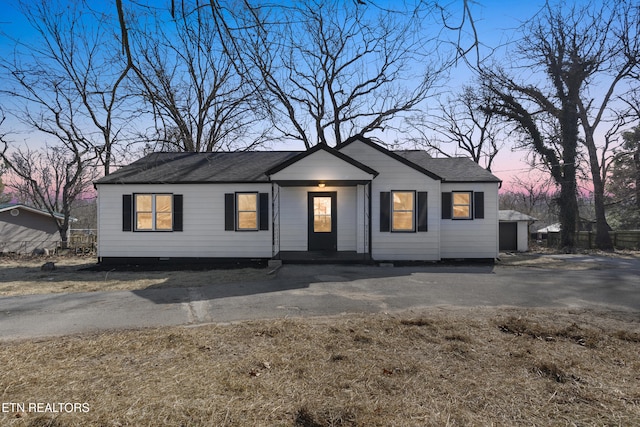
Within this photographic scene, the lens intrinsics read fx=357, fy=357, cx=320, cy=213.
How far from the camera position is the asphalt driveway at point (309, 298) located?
18.2 feet

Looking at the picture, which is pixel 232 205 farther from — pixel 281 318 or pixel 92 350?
pixel 92 350

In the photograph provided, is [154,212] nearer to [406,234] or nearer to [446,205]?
[406,234]

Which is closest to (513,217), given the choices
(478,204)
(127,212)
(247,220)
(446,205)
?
(478,204)

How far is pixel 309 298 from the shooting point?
6930mm

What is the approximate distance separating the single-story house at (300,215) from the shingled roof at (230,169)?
0.25 feet

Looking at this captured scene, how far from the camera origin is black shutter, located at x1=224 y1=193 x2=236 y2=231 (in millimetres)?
12328

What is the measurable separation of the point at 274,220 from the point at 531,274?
7869 mm

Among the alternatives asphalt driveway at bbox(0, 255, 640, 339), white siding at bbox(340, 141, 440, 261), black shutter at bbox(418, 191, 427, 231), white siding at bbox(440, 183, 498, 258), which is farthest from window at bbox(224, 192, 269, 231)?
white siding at bbox(440, 183, 498, 258)

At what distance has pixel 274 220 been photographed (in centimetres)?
1226

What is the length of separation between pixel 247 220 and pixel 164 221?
9.60 feet

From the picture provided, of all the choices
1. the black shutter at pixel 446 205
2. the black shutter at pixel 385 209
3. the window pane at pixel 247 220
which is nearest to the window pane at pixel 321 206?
the black shutter at pixel 385 209

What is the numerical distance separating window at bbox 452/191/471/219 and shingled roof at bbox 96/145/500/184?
1.77ft

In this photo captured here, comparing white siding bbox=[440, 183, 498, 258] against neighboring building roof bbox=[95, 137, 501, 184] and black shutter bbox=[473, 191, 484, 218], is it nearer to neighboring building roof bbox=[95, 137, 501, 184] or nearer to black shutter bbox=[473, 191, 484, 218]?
black shutter bbox=[473, 191, 484, 218]

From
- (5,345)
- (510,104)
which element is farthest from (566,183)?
(5,345)
